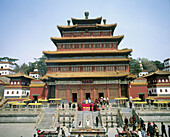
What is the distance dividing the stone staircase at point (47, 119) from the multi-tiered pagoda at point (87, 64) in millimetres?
7418

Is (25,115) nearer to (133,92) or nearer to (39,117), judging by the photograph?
(39,117)

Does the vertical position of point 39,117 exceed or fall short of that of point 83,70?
it falls short

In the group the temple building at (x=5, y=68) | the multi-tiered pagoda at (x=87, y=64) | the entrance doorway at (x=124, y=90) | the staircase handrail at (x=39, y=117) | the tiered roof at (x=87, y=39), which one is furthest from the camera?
the temple building at (x=5, y=68)

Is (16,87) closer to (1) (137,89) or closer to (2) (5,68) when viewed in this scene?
(2) (5,68)

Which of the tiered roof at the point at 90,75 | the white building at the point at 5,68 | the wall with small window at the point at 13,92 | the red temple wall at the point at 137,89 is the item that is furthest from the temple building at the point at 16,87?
the red temple wall at the point at 137,89

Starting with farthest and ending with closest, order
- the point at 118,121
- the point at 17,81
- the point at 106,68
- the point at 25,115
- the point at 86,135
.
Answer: the point at 17,81, the point at 106,68, the point at 25,115, the point at 118,121, the point at 86,135

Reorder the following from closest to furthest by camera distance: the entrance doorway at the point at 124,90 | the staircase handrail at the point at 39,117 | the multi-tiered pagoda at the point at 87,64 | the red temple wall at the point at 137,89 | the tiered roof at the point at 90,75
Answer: the staircase handrail at the point at 39,117 → the tiered roof at the point at 90,75 → the multi-tiered pagoda at the point at 87,64 → the entrance doorway at the point at 124,90 → the red temple wall at the point at 137,89

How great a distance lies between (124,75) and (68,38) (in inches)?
648

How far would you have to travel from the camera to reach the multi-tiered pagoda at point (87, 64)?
2848 centimetres

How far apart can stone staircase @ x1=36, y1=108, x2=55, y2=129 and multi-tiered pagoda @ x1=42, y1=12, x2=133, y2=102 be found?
292 inches

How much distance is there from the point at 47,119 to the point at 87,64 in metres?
15.8

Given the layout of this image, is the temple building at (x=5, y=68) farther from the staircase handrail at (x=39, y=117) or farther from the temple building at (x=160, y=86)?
the temple building at (x=160, y=86)

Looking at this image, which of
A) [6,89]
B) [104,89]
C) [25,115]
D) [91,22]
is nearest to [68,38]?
[91,22]

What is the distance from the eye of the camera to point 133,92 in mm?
32156
